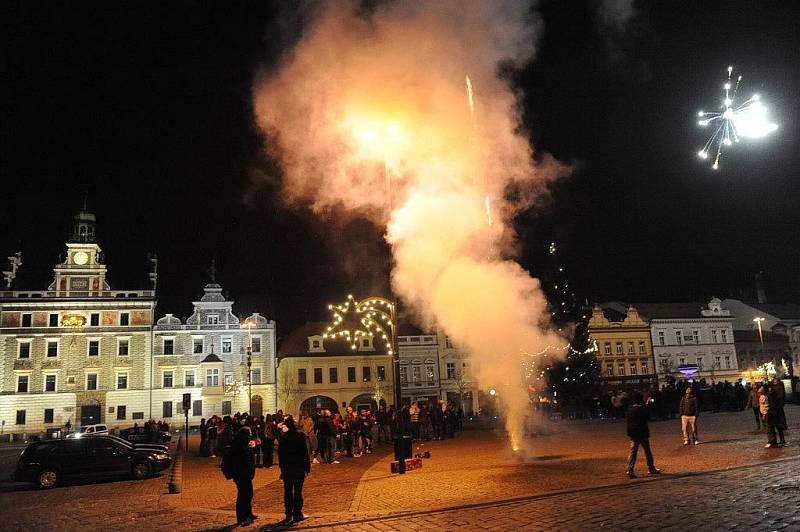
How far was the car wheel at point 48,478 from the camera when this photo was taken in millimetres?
16688

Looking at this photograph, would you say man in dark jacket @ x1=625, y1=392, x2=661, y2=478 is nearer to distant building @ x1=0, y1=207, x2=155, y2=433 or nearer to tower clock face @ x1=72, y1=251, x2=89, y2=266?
distant building @ x1=0, y1=207, x2=155, y2=433

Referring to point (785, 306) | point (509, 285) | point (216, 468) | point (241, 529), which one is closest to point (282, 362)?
point (216, 468)

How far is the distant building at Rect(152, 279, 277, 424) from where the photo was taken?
50.9 m

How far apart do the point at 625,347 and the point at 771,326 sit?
22964 mm

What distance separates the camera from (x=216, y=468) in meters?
19.1

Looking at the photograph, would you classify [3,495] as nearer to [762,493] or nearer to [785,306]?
[762,493]

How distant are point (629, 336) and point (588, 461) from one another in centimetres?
5196

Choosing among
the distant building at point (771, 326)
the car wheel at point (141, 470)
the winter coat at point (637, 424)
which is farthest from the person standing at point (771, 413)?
the distant building at point (771, 326)

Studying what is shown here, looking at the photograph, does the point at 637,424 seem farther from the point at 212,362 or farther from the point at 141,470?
the point at 212,362

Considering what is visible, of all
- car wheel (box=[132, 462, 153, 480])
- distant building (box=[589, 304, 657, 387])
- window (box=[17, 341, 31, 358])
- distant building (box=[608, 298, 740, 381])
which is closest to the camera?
car wheel (box=[132, 462, 153, 480])

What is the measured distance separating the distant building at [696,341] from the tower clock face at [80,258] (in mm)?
57205

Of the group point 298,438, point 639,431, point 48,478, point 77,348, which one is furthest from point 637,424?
point 77,348

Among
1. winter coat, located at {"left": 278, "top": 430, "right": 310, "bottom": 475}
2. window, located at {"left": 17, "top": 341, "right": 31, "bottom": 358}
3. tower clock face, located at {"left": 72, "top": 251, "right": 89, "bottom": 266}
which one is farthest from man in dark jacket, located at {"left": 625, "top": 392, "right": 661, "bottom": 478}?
window, located at {"left": 17, "top": 341, "right": 31, "bottom": 358}

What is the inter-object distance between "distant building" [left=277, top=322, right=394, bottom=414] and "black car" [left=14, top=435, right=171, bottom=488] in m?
35.4
